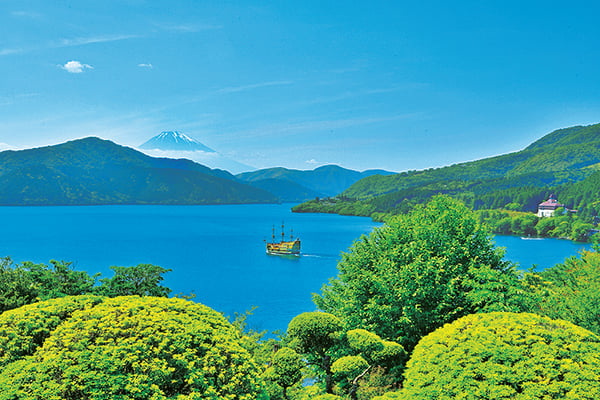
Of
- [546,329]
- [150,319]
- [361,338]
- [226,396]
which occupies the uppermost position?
[150,319]

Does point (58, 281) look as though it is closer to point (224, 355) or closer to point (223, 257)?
point (224, 355)

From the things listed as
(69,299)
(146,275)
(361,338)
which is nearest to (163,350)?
(69,299)

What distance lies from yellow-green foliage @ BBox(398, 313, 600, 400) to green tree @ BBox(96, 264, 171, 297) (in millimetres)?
10296

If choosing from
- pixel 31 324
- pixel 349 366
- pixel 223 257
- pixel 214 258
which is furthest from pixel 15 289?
pixel 223 257

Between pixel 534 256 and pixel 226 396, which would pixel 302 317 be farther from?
pixel 534 256

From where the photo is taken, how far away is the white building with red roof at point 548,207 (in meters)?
142

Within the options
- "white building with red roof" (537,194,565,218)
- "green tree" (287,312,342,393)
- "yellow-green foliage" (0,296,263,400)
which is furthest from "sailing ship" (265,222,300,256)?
"white building with red roof" (537,194,565,218)

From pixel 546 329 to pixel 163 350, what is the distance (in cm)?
643

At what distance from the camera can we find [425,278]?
15211 millimetres

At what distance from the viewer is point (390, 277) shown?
15617 millimetres

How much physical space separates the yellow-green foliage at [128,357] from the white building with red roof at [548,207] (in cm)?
16084

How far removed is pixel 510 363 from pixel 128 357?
19.1 ft

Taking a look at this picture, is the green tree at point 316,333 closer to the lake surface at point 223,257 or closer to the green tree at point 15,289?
the green tree at point 15,289

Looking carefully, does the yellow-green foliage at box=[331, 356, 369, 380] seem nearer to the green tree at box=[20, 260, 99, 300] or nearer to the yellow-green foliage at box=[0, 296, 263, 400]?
the yellow-green foliage at box=[0, 296, 263, 400]
